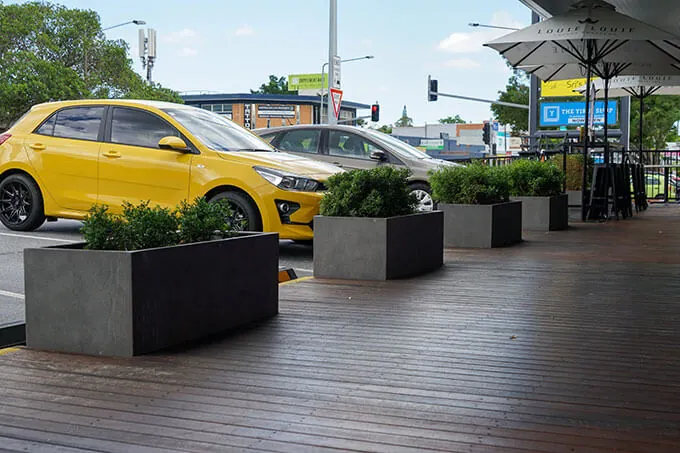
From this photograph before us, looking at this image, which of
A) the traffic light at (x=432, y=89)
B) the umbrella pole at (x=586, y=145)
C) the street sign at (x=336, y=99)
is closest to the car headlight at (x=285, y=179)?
the umbrella pole at (x=586, y=145)

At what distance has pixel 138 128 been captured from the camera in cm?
1068

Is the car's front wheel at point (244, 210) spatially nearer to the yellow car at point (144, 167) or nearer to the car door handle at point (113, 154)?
the yellow car at point (144, 167)

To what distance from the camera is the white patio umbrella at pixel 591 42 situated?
12.5 metres

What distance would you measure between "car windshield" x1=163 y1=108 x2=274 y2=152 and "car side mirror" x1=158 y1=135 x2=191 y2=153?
0.29 meters

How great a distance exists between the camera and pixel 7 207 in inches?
452

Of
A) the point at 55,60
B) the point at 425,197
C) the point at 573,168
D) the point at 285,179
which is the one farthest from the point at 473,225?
the point at 55,60

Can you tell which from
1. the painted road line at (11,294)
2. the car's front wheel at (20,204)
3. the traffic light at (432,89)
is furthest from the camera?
the traffic light at (432,89)

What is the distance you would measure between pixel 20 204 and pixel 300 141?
4.52 metres

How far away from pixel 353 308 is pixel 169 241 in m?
1.62

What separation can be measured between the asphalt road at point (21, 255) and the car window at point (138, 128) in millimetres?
1404

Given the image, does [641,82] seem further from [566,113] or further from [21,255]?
[566,113]

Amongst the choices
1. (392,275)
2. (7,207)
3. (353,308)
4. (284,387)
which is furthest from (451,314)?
(7,207)

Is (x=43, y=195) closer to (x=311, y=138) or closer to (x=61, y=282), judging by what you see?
(x=311, y=138)

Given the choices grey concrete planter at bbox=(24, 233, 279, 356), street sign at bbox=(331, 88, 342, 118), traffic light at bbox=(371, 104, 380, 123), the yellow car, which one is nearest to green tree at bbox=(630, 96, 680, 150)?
traffic light at bbox=(371, 104, 380, 123)
